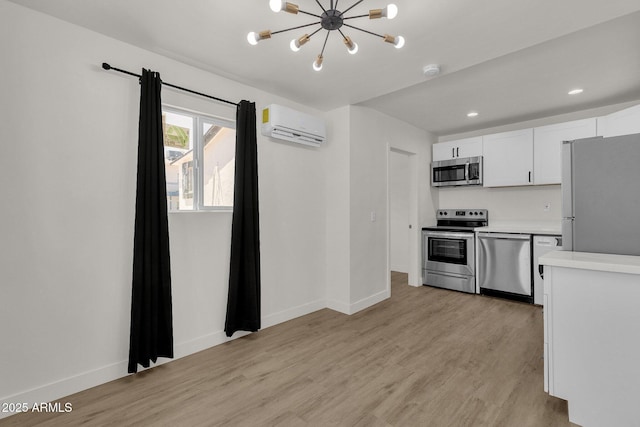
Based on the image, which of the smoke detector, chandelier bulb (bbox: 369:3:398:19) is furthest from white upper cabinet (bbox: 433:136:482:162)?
chandelier bulb (bbox: 369:3:398:19)

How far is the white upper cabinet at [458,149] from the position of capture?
477 centimetres

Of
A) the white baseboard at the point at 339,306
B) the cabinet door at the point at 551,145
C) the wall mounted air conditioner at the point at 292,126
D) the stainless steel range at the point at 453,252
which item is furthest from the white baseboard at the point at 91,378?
the cabinet door at the point at 551,145

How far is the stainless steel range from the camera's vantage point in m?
4.50

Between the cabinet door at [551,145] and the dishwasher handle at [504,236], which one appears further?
the dishwasher handle at [504,236]

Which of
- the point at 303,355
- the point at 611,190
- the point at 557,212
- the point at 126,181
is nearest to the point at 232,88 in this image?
the point at 126,181

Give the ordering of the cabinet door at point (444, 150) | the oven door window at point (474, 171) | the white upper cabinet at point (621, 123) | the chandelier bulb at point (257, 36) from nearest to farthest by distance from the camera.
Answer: the chandelier bulb at point (257, 36) < the white upper cabinet at point (621, 123) < the oven door window at point (474, 171) < the cabinet door at point (444, 150)

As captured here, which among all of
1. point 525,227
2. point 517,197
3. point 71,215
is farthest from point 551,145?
point 71,215

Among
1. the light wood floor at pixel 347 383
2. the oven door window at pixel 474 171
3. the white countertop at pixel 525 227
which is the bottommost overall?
the light wood floor at pixel 347 383

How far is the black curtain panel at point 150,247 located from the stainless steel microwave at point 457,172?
4.26 metres

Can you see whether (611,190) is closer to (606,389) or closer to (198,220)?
(606,389)

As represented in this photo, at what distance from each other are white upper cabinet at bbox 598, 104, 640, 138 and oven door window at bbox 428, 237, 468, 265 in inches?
81.8

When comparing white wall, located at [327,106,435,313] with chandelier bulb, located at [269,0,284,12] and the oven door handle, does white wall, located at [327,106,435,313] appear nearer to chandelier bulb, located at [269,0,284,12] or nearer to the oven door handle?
the oven door handle

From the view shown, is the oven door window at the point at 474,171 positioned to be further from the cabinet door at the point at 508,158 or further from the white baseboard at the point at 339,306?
the white baseboard at the point at 339,306

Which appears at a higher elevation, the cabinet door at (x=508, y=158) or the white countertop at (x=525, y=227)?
the cabinet door at (x=508, y=158)
